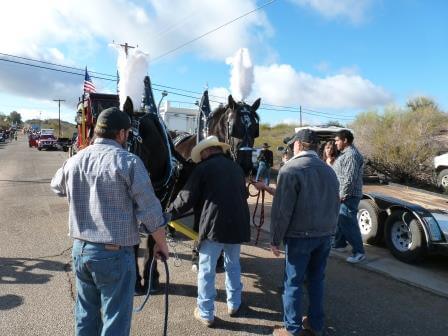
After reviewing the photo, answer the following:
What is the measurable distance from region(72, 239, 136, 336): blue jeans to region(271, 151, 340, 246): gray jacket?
1517 millimetres

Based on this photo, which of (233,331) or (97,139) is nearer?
(97,139)

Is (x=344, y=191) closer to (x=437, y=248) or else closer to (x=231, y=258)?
(x=437, y=248)

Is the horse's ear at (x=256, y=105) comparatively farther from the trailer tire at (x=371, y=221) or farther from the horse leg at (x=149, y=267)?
the trailer tire at (x=371, y=221)

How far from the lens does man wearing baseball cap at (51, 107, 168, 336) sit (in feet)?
8.55

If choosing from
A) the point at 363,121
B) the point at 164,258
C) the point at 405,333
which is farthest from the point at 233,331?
the point at 363,121

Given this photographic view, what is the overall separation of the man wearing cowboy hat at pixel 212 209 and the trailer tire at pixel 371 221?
12.2 ft

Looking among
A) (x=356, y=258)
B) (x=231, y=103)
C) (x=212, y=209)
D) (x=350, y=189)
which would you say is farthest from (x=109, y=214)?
(x=356, y=258)

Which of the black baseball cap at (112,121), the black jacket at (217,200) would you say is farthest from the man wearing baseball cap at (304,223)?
the black baseball cap at (112,121)

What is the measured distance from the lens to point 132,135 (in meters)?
4.46

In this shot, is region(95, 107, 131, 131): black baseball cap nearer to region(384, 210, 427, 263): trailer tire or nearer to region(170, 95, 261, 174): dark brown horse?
region(170, 95, 261, 174): dark brown horse

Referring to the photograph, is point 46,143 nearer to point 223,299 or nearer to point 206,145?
point 223,299

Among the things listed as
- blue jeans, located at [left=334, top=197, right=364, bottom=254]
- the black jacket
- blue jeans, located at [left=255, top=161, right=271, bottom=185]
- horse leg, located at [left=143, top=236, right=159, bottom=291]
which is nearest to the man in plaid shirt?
blue jeans, located at [left=334, top=197, right=364, bottom=254]

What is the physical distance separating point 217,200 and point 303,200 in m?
0.82

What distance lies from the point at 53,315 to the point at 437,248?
5.03 m
